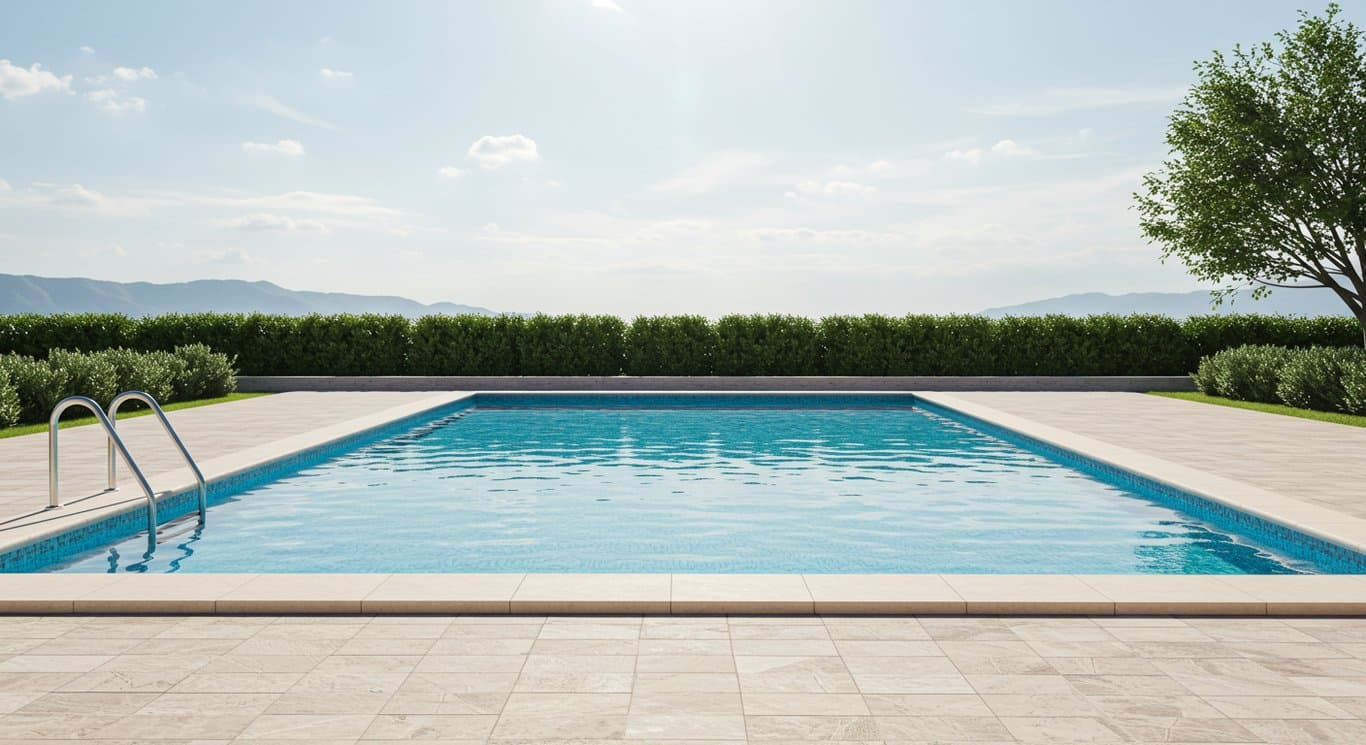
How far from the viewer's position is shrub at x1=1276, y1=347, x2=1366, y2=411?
55.1 feet

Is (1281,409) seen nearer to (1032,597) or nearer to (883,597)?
(1032,597)

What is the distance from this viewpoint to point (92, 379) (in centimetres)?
1623

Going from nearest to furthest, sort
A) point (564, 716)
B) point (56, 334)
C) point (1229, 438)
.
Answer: point (564, 716) < point (1229, 438) < point (56, 334)

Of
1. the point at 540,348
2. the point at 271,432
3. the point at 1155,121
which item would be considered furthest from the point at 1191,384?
the point at 271,432

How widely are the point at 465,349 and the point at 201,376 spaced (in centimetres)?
661

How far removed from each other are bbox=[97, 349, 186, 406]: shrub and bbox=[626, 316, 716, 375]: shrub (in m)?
10.6

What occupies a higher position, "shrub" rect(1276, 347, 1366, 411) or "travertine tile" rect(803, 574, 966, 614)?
"shrub" rect(1276, 347, 1366, 411)

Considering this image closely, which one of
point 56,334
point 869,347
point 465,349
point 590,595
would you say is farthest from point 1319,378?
point 56,334

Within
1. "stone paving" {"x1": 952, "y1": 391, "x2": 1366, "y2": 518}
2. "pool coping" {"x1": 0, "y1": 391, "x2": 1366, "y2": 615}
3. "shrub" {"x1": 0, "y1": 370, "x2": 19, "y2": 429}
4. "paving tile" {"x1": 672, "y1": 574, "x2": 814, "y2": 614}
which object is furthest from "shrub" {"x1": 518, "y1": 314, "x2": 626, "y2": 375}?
"paving tile" {"x1": 672, "y1": 574, "x2": 814, "y2": 614}

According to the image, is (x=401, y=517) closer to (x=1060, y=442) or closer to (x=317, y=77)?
(x=1060, y=442)

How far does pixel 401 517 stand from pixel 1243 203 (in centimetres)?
2016

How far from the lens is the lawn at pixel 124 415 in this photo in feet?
44.9

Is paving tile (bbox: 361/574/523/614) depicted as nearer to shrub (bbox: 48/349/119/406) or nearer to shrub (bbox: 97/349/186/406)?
shrub (bbox: 48/349/119/406)

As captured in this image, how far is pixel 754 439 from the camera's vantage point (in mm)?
14609
